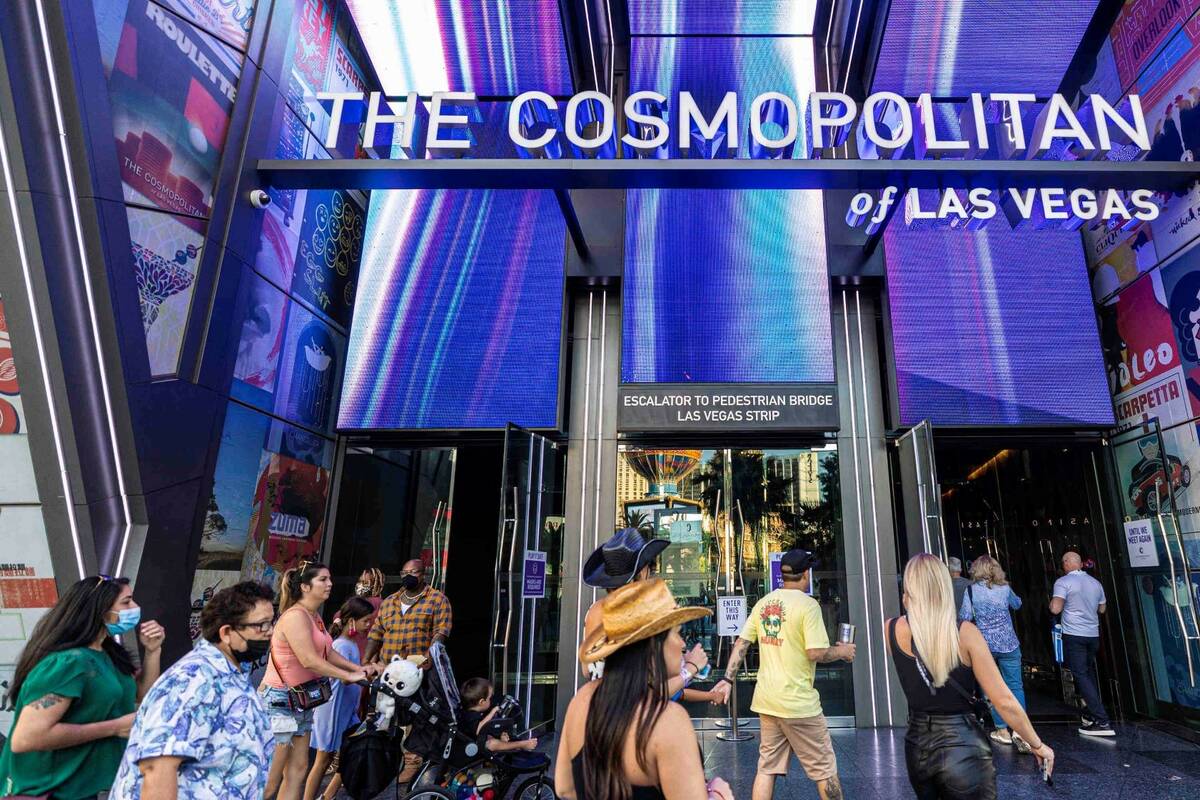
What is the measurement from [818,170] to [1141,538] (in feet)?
17.0

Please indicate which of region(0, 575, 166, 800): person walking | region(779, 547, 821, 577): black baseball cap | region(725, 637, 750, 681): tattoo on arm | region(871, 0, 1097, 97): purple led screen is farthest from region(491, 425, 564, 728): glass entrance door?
region(871, 0, 1097, 97): purple led screen

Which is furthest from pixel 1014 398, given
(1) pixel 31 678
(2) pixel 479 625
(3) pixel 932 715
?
(1) pixel 31 678

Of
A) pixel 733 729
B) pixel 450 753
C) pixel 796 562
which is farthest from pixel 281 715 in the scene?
pixel 733 729

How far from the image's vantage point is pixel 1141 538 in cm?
719

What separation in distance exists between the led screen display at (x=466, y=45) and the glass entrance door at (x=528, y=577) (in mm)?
4962

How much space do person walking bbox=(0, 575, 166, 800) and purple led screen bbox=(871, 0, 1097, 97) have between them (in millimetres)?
9767

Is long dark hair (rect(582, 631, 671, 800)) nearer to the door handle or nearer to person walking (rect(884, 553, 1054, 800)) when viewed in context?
person walking (rect(884, 553, 1054, 800))

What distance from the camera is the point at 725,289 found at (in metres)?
8.48

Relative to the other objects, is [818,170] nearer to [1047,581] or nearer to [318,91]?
[318,91]

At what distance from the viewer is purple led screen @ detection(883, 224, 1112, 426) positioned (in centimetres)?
779

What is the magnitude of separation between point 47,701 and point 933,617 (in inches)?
130

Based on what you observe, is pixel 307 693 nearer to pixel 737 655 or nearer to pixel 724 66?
pixel 737 655

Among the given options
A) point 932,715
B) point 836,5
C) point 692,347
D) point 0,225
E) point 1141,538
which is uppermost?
point 836,5

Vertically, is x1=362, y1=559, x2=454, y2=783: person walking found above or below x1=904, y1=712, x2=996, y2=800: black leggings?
above
